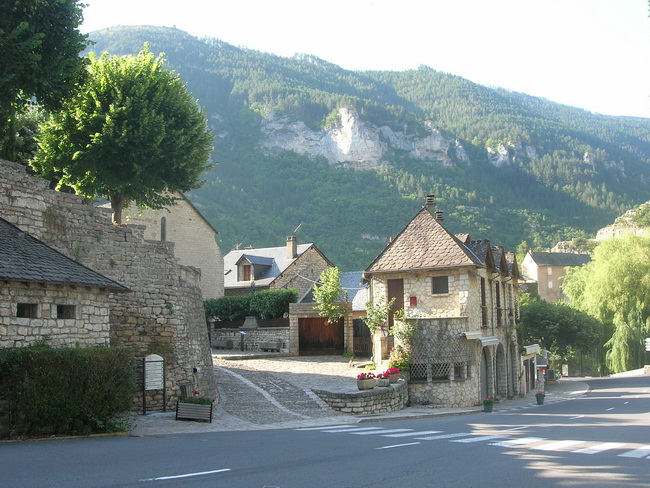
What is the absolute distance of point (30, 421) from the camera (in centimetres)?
1359

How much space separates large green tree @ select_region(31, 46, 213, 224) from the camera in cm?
2408

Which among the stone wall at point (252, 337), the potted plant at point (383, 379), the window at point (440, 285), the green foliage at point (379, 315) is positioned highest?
the window at point (440, 285)

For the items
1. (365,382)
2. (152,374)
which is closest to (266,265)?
(365,382)

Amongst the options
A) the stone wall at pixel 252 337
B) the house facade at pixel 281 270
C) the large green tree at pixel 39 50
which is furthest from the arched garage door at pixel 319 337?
the large green tree at pixel 39 50

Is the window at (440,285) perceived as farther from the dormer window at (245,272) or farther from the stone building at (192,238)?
the dormer window at (245,272)

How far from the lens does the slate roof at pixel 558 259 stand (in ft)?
331

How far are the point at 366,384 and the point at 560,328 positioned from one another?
33.7 meters

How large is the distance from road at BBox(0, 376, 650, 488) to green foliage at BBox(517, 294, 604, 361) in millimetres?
35340

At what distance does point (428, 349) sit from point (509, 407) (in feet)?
19.5

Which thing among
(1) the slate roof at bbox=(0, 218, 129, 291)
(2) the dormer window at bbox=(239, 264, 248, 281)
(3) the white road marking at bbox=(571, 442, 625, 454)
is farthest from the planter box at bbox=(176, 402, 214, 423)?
(2) the dormer window at bbox=(239, 264, 248, 281)

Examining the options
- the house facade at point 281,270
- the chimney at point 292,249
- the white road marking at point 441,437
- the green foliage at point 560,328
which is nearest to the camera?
the white road marking at point 441,437

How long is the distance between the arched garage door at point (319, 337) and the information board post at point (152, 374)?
19.0 metres

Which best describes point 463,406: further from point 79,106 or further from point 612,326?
point 612,326

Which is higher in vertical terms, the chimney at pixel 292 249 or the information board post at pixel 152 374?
the chimney at pixel 292 249
